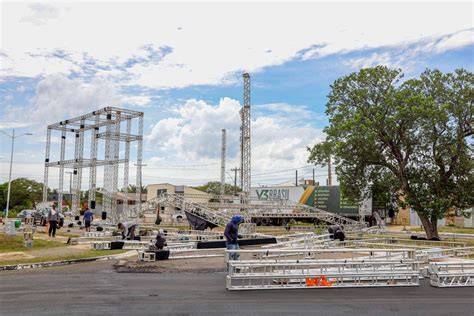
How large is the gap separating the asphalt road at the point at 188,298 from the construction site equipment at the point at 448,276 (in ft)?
0.96

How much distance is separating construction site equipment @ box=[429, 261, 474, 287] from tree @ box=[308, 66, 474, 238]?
46.9ft

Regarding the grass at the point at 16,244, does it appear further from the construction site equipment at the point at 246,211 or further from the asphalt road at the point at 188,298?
the construction site equipment at the point at 246,211

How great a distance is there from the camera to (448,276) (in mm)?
11805

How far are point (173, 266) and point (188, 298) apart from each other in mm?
5313

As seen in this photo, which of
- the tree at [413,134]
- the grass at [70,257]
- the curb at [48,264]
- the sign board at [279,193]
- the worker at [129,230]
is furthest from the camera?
the sign board at [279,193]

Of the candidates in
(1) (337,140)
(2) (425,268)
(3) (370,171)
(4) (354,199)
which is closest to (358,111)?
(1) (337,140)

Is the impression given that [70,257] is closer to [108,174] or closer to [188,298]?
[188,298]

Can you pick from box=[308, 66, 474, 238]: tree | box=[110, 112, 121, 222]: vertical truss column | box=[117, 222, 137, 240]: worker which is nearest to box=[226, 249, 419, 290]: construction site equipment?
box=[117, 222, 137, 240]: worker

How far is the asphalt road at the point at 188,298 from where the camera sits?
848 cm

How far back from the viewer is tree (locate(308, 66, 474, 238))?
26.2 m

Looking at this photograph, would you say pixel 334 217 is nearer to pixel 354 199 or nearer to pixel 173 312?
pixel 354 199

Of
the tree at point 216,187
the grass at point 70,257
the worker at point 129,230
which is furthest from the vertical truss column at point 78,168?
the tree at point 216,187

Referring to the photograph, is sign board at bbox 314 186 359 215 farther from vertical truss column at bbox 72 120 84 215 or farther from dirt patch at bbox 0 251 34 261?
dirt patch at bbox 0 251 34 261

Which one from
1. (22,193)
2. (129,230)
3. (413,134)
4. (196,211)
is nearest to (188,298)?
Answer: (129,230)
